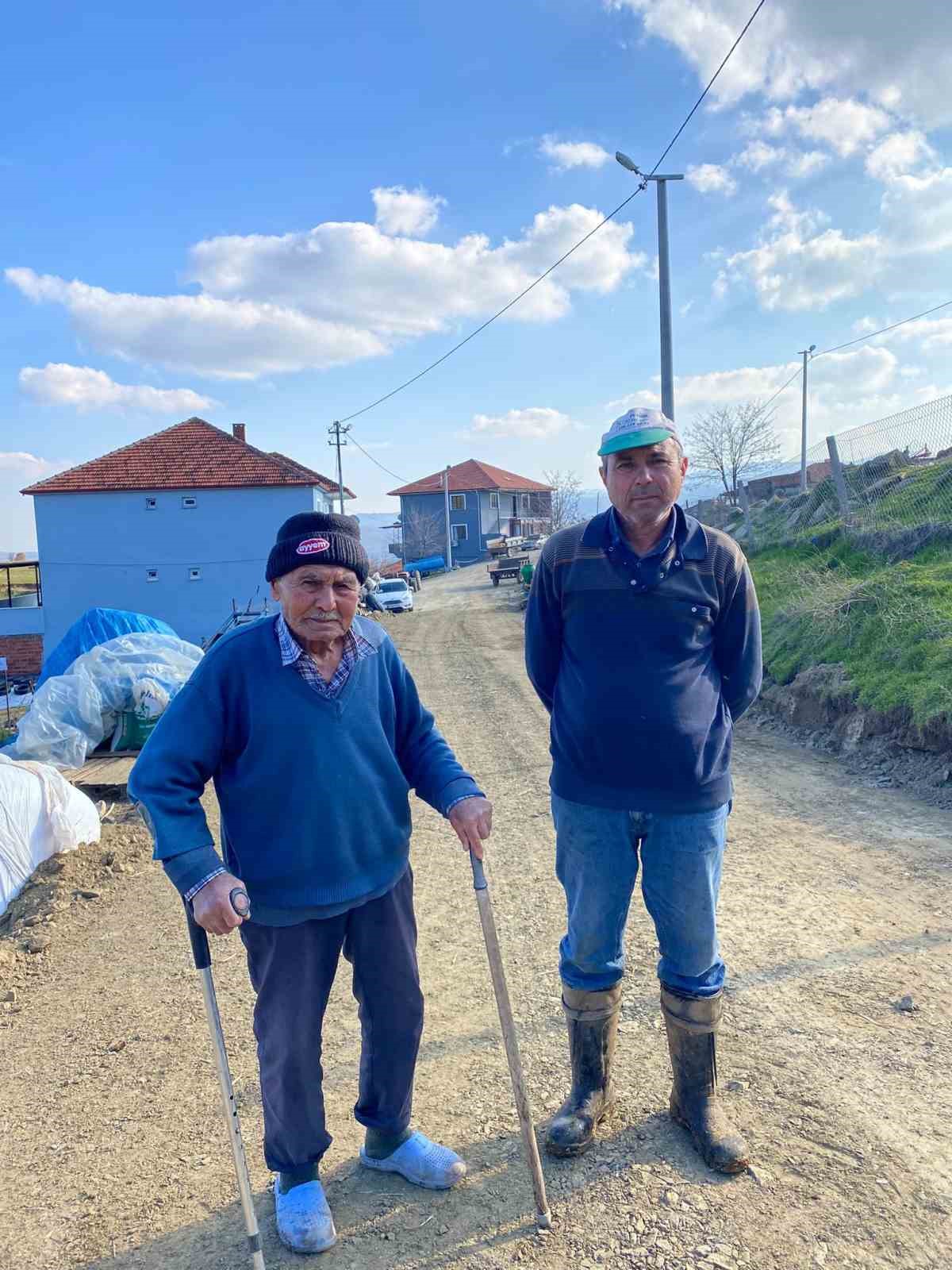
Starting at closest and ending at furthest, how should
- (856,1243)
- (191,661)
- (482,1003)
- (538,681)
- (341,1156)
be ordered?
(856,1243) → (341,1156) → (538,681) → (482,1003) → (191,661)

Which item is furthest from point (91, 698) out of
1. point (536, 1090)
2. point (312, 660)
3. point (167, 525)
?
point (167, 525)

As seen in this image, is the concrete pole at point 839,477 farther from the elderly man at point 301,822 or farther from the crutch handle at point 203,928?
the crutch handle at point 203,928

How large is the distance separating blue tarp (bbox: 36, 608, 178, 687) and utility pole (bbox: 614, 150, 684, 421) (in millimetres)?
7452

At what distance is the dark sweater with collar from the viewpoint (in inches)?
95.3

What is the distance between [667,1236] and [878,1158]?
70cm

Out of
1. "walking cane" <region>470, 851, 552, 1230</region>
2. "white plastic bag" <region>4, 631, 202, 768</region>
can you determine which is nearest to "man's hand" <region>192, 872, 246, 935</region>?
"walking cane" <region>470, 851, 552, 1230</region>

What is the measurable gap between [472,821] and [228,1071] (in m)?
0.88

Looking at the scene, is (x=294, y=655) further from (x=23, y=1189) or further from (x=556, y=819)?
(x=23, y=1189)

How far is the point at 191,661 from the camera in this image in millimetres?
9156

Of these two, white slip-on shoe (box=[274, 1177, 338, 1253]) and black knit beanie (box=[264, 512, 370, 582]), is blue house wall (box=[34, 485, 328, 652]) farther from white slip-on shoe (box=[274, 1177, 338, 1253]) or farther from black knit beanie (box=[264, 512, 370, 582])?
white slip-on shoe (box=[274, 1177, 338, 1253])

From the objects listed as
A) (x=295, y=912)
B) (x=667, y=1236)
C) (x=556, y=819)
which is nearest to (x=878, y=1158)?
(x=667, y=1236)

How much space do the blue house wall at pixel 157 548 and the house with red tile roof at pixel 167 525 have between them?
0.11 ft

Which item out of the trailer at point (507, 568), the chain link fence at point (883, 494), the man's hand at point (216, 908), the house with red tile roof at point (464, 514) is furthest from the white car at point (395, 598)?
the house with red tile roof at point (464, 514)

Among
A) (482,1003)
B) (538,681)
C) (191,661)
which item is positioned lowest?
(482,1003)
